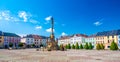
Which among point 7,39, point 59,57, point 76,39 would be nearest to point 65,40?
point 76,39

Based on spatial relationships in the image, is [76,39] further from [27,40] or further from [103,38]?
[27,40]

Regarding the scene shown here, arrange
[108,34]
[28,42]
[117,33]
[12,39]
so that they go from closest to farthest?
[117,33] → [108,34] → [12,39] → [28,42]

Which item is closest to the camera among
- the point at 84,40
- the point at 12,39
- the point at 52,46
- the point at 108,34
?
the point at 52,46

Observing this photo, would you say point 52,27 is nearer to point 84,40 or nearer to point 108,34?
point 108,34

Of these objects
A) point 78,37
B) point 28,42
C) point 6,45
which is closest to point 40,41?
point 28,42

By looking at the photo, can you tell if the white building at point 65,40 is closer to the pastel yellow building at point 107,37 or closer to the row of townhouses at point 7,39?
the pastel yellow building at point 107,37

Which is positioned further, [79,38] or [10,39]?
[10,39]

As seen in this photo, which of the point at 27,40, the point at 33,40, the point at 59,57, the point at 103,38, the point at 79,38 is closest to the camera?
the point at 59,57

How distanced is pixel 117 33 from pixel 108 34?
20.1 feet

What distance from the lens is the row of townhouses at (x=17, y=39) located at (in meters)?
108

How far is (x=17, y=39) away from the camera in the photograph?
117312 mm

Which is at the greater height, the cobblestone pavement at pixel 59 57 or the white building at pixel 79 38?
the white building at pixel 79 38

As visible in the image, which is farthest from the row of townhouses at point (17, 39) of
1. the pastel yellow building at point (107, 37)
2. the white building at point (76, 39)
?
the pastel yellow building at point (107, 37)

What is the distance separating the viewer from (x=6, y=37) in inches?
4311
